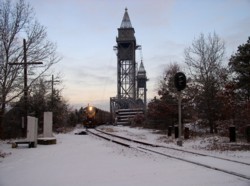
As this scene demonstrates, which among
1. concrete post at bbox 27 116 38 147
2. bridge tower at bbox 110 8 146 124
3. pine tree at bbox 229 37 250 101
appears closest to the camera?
concrete post at bbox 27 116 38 147

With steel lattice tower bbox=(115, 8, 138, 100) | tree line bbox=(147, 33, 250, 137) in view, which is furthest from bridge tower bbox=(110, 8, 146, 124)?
tree line bbox=(147, 33, 250, 137)

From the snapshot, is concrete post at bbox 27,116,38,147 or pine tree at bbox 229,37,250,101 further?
pine tree at bbox 229,37,250,101

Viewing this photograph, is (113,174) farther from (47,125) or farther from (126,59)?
(126,59)

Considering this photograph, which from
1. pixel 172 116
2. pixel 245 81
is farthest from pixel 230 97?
pixel 172 116

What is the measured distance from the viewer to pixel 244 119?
25.5 m

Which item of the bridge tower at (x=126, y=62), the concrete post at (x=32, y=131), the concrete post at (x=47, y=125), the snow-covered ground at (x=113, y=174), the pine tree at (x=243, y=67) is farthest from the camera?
the bridge tower at (x=126, y=62)

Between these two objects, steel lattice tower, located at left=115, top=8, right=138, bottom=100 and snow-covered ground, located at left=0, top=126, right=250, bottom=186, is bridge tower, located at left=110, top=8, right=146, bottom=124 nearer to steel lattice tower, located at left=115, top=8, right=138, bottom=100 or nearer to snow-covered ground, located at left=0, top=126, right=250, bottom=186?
steel lattice tower, located at left=115, top=8, right=138, bottom=100

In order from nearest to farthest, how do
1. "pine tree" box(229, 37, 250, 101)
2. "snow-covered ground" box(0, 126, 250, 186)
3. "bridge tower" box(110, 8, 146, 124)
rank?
"snow-covered ground" box(0, 126, 250, 186)
"pine tree" box(229, 37, 250, 101)
"bridge tower" box(110, 8, 146, 124)

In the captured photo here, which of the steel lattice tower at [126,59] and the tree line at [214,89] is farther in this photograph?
the steel lattice tower at [126,59]

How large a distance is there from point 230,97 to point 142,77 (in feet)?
390

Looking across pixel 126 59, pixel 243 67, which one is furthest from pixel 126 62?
pixel 243 67

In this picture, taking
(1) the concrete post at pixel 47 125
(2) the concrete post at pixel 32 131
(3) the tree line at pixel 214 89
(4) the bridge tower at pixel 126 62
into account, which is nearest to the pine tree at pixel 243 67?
(3) the tree line at pixel 214 89

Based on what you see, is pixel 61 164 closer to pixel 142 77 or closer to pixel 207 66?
pixel 207 66

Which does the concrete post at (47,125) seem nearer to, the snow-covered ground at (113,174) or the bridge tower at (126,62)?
the snow-covered ground at (113,174)
